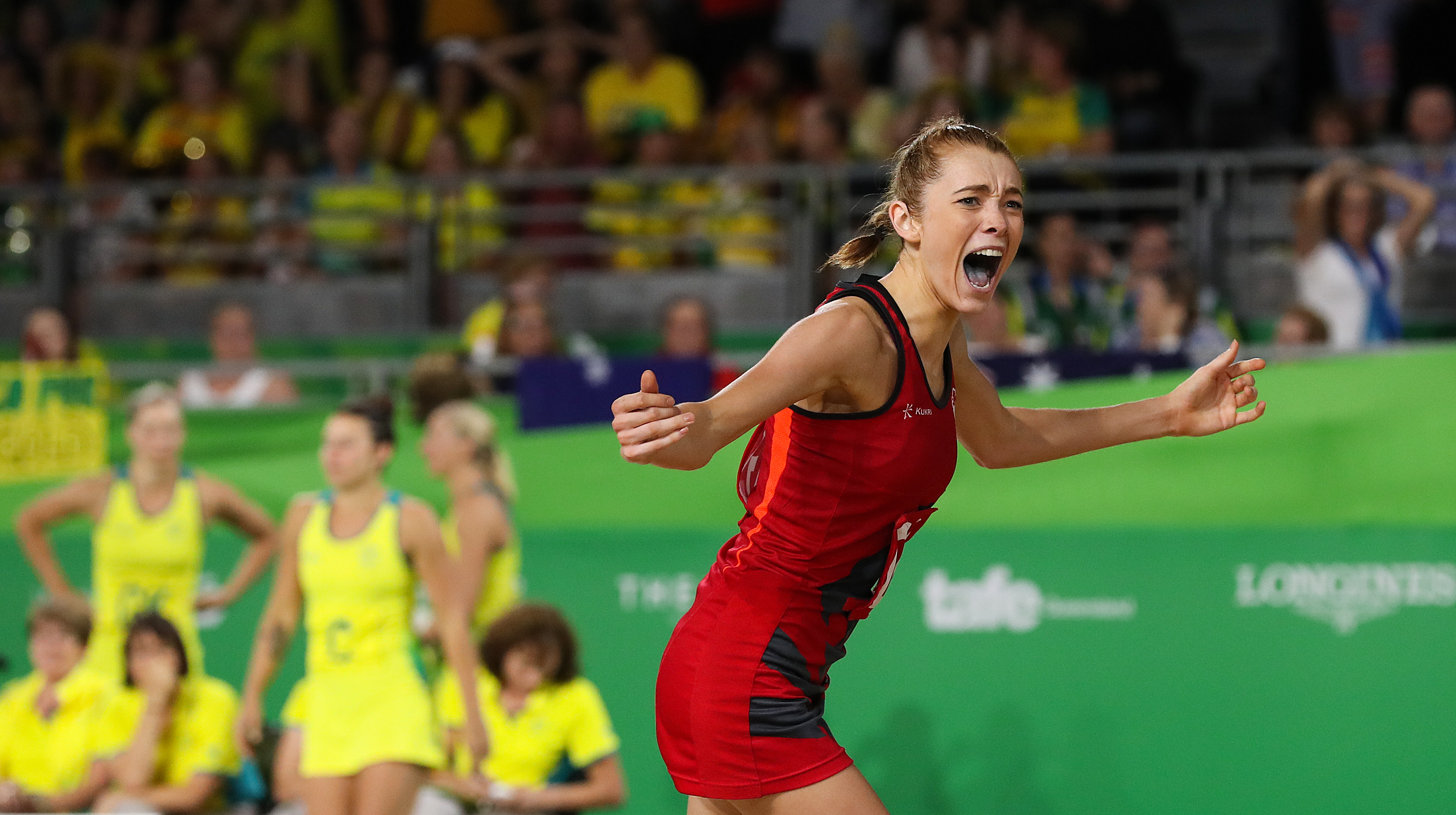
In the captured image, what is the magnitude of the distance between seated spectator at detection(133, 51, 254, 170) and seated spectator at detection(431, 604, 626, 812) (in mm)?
4293

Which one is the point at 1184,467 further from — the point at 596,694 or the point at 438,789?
the point at 438,789

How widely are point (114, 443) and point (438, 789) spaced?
219cm

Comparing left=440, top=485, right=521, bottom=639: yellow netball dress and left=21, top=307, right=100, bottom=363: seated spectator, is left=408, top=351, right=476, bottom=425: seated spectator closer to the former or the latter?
left=440, top=485, right=521, bottom=639: yellow netball dress

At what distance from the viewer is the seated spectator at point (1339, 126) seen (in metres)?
7.39

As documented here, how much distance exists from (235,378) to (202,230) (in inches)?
90.1

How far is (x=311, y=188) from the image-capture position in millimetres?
8414

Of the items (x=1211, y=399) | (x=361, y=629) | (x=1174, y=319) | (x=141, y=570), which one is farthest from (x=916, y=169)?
(x=141, y=570)

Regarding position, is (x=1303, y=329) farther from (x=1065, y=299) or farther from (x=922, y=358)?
(x=922, y=358)

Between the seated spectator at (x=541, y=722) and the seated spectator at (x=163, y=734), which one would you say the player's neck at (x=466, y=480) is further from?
the seated spectator at (x=163, y=734)

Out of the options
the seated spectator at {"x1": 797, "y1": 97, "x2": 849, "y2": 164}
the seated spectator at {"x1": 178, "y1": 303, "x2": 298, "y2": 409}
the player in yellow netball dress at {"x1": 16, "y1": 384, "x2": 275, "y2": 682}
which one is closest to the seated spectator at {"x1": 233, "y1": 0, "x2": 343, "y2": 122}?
the seated spectator at {"x1": 178, "y1": 303, "x2": 298, "y2": 409}

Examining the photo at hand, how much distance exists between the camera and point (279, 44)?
9.61 meters

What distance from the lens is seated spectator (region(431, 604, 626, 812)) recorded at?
5984 mm

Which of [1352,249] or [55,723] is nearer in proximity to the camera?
[55,723]

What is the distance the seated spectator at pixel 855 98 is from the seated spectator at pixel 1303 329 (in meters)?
2.20
